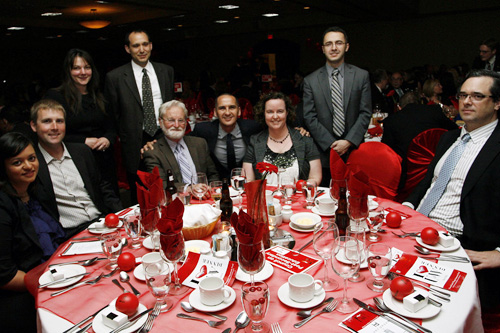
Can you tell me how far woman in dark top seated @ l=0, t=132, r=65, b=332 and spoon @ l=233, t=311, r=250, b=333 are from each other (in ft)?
3.99

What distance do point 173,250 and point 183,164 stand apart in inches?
68.3

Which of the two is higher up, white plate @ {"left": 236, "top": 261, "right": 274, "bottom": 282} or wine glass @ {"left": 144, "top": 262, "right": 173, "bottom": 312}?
wine glass @ {"left": 144, "top": 262, "right": 173, "bottom": 312}

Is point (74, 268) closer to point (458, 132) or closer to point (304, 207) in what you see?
point (304, 207)

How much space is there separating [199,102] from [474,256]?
5.83 metres

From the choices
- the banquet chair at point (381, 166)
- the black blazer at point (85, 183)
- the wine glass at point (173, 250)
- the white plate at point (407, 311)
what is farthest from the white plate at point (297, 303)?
the black blazer at point (85, 183)

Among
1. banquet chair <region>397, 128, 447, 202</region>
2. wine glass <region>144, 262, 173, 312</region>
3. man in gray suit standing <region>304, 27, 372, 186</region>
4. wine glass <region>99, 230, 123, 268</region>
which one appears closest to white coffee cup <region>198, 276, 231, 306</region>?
wine glass <region>144, 262, 173, 312</region>

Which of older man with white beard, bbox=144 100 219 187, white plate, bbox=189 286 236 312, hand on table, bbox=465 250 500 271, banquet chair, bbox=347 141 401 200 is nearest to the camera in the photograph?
white plate, bbox=189 286 236 312

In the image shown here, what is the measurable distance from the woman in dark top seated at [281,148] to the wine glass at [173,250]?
1697 millimetres

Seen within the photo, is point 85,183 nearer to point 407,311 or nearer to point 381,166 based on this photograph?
point 381,166

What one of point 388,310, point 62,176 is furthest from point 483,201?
point 62,176

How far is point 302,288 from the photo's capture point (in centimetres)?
137

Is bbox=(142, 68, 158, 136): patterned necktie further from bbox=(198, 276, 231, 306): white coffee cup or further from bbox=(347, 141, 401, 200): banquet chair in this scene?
bbox=(198, 276, 231, 306): white coffee cup

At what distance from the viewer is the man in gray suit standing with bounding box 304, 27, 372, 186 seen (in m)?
3.55

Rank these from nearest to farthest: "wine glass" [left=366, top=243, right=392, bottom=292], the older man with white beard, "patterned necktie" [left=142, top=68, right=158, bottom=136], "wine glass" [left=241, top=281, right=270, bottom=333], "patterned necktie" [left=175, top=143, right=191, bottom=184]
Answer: "wine glass" [left=241, top=281, right=270, bottom=333], "wine glass" [left=366, top=243, right=392, bottom=292], the older man with white beard, "patterned necktie" [left=175, top=143, right=191, bottom=184], "patterned necktie" [left=142, top=68, right=158, bottom=136]
